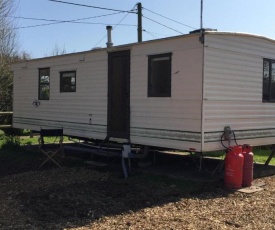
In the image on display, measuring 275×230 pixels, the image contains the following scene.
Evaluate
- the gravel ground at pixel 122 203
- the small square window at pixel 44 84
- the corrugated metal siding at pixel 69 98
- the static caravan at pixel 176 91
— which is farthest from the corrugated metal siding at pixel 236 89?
the small square window at pixel 44 84

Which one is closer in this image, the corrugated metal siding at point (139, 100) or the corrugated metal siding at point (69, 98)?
the corrugated metal siding at point (139, 100)

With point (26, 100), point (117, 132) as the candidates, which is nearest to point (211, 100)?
point (117, 132)

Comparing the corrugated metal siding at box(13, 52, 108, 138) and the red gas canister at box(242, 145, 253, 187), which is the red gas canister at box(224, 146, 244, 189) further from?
the corrugated metal siding at box(13, 52, 108, 138)

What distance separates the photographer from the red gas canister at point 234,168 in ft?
24.5

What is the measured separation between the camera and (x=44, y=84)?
12.0 meters

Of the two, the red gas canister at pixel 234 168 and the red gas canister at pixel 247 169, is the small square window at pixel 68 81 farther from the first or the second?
the red gas canister at pixel 247 169

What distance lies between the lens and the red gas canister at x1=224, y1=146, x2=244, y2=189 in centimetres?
746

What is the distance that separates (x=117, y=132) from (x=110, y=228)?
4.46 m

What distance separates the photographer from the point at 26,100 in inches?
505

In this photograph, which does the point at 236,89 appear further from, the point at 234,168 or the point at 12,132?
the point at 12,132

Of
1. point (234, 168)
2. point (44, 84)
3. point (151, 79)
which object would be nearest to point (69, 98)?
point (44, 84)

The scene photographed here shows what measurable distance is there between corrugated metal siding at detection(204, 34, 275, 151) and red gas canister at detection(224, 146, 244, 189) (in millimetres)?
430

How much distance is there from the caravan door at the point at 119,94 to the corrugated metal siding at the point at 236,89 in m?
2.14

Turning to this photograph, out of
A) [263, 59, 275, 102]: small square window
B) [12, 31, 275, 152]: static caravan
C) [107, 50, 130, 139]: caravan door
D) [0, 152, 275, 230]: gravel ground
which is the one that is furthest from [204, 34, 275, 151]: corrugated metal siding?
[107, 50, 130, 139]: caravan door
